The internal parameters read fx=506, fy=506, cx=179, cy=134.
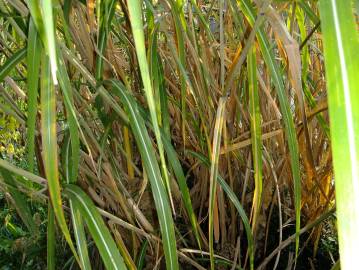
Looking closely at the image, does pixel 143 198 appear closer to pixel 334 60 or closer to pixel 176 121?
pixel 176 121

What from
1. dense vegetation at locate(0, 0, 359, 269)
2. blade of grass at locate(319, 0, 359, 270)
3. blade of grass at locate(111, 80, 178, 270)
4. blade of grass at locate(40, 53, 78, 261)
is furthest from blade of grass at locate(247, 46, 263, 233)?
blade of grass at locate(319, 0, 359, 270)

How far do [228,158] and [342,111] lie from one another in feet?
2.23

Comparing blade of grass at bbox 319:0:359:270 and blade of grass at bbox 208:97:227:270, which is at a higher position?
blade of grass at bbox 319:0:359:270

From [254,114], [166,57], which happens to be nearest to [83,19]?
[166,57]

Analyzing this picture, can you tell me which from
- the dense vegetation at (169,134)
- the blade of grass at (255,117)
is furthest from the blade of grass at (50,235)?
the blade of grass at (255,117)

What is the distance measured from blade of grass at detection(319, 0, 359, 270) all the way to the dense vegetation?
113 mm

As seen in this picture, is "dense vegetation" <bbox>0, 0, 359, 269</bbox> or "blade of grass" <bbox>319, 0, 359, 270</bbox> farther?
"dense vegetation" <bbox>0, 0, 359, 269</bbox>

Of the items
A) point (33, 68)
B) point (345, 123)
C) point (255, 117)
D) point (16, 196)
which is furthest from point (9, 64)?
point (345, 123)

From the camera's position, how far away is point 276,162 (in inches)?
37.7

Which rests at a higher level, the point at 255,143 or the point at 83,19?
the point at 83,19

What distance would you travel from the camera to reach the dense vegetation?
23.2 inches

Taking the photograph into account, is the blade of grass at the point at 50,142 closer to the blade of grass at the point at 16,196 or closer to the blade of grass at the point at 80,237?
the blade of grass at the point at 80,237

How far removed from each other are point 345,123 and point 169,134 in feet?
1.87

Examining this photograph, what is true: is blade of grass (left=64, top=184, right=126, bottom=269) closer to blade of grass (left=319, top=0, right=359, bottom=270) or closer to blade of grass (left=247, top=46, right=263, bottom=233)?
blade of grass (left=247, top=46, right=263, bottom=233)
